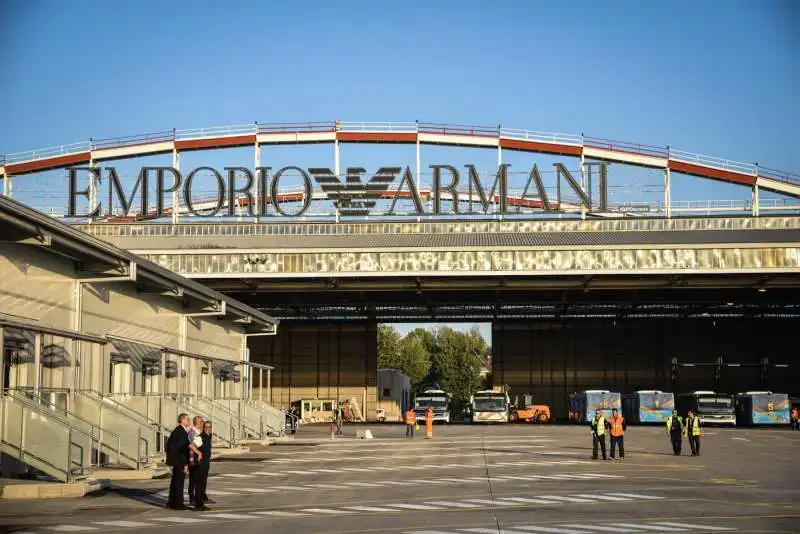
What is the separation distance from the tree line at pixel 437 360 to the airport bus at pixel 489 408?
7634cm

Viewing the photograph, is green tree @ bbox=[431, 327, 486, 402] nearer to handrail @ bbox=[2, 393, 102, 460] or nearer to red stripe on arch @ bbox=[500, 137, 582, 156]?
red stripe on arch @ bbox=[500, 137, 582, 156]

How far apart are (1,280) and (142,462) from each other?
5.83 metres

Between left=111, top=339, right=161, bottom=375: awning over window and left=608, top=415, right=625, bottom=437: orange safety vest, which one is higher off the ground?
left=111, top=339, right=161, bottom=375: awning over window

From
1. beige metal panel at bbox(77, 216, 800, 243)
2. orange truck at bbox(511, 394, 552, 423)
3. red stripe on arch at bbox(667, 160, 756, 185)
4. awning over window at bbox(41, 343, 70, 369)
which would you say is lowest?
orange truck at bbox(511, 394, 552, 423)

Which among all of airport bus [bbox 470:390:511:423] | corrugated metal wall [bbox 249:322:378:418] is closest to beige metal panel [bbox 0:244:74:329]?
airport bus [bbox 470:390:511:423]

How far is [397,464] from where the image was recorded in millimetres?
32969

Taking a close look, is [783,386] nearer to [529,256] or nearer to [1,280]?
[529,256]

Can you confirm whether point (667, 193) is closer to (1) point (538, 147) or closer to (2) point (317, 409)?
(1) point (538, 147)

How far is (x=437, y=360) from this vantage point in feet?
542

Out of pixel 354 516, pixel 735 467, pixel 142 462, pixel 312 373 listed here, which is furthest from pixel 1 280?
pixel 312 373

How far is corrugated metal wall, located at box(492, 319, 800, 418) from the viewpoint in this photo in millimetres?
84562

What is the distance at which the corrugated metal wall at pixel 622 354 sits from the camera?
84.6 meters

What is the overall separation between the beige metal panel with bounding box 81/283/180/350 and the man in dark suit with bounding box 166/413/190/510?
1006cm

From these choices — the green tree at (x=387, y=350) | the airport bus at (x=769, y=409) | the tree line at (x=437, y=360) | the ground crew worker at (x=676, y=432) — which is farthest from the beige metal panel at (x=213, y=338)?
the green tree at (x=387, y=350)
